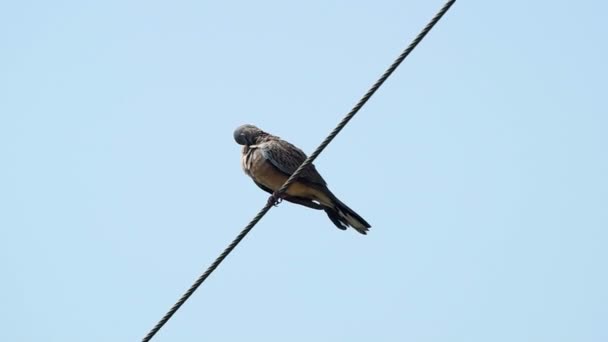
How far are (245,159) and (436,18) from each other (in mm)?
5304

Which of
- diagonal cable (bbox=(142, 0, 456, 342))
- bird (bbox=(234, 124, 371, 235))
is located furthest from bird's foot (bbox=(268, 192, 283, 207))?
diagonal cable (bbox=(142, 0, 456, 342))

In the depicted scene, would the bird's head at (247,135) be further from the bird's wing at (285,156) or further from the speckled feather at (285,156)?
the bird's wing at (285,156)

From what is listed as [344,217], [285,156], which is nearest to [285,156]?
[285,156]

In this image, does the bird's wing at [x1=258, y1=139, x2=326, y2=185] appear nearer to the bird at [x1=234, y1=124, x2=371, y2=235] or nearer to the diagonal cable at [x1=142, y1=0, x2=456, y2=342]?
the bird at [x1=234, y1=124, x2=371, y2=235]

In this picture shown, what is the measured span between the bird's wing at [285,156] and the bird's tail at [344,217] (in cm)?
31

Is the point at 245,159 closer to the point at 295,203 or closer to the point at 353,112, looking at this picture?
the point at 295,203

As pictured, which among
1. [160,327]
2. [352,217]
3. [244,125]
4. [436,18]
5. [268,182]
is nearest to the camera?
[436,18]

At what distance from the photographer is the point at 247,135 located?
38.0ft

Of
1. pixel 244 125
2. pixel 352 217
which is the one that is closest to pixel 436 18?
pixel 352 217

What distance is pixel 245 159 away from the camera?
1128cm

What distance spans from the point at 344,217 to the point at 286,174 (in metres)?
0.93

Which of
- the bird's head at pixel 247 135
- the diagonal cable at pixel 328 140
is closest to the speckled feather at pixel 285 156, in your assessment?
the bird's head at pixel 247 135

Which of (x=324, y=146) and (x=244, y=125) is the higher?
(x=244, y=125)

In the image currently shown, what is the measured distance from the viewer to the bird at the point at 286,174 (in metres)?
10.4
